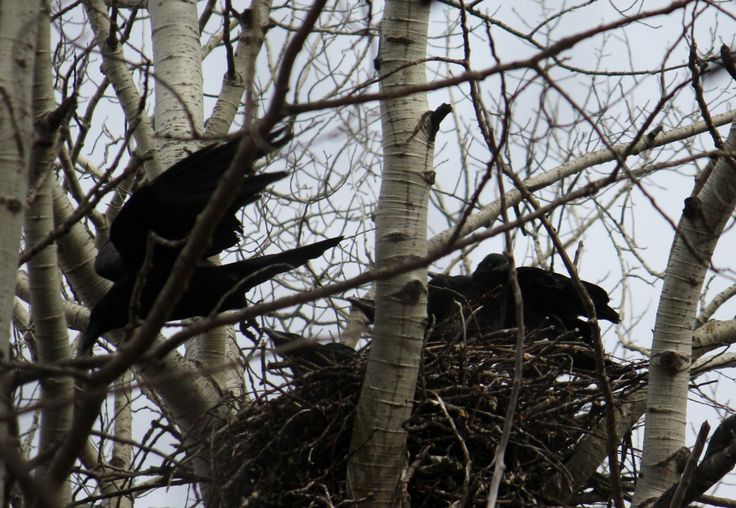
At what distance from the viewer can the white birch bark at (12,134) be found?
1994mm

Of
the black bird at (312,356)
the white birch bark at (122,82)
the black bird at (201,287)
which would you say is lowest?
the black bird at (312,356)

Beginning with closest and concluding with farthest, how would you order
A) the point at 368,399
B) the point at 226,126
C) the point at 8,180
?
the point at 8,180
the point at 368,399
the point at 226,126

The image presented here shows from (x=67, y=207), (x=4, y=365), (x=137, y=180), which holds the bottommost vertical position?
(x=4, y=365)

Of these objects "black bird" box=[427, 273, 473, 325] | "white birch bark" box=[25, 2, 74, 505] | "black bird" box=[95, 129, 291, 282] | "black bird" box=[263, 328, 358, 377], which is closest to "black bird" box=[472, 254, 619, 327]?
"black bird" box=[427, 273, 473, 325]

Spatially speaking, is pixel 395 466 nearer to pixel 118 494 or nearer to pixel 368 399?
pixel 368 399

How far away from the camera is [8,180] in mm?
2041

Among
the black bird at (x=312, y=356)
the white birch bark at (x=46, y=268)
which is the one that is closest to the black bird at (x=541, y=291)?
the black bird at (x=312, y=356)

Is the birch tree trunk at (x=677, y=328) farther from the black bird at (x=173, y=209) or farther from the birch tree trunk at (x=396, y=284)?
the black bird at (x=173, y=209)

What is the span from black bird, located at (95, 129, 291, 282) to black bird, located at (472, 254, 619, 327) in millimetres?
1528

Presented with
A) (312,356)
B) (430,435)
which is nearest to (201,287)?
(312,356)

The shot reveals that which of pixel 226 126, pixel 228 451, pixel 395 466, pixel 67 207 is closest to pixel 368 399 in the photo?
pixel 395 466

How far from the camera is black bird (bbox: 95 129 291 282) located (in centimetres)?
379

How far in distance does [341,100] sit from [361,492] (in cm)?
190

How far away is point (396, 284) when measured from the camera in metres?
3.21
